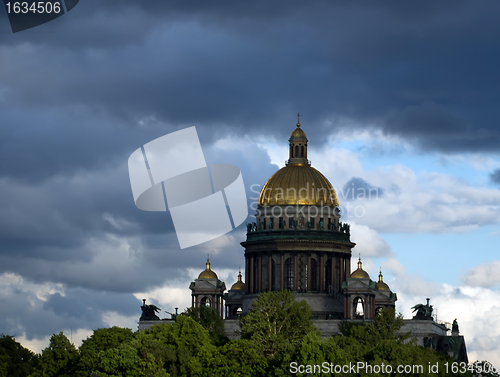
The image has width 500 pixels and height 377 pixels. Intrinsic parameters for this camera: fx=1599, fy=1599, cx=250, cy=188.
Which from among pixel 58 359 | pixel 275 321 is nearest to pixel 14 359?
pixel 58 359

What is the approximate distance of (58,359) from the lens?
589ft

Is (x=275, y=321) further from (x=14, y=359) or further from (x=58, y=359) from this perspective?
(x=14, y=359)

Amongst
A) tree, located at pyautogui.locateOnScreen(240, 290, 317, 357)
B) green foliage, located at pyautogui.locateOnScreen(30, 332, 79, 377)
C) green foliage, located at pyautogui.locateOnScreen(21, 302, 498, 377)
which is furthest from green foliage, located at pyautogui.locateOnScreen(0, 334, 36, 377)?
tree, located at pyautogui.locateOnScreen(240, 290, 317, 357)

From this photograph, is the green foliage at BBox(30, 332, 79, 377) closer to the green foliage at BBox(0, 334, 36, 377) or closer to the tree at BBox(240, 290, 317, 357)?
the green foliage at BBox(0, 334, 36, 377)

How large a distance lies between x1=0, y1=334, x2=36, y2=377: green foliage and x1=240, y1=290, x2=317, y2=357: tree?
86.4ft

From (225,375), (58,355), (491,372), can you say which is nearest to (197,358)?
(225,375)

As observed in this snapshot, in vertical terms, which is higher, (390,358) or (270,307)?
(270,307)

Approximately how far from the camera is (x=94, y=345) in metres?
181

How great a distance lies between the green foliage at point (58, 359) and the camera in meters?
178

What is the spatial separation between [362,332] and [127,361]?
3673 centimetres

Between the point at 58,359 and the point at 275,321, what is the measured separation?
27344mm

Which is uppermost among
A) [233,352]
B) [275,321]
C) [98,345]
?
[275,321]

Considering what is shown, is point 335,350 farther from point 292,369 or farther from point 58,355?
point 58,355

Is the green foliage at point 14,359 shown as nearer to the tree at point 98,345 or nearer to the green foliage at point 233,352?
the green foliage at point 233,352
